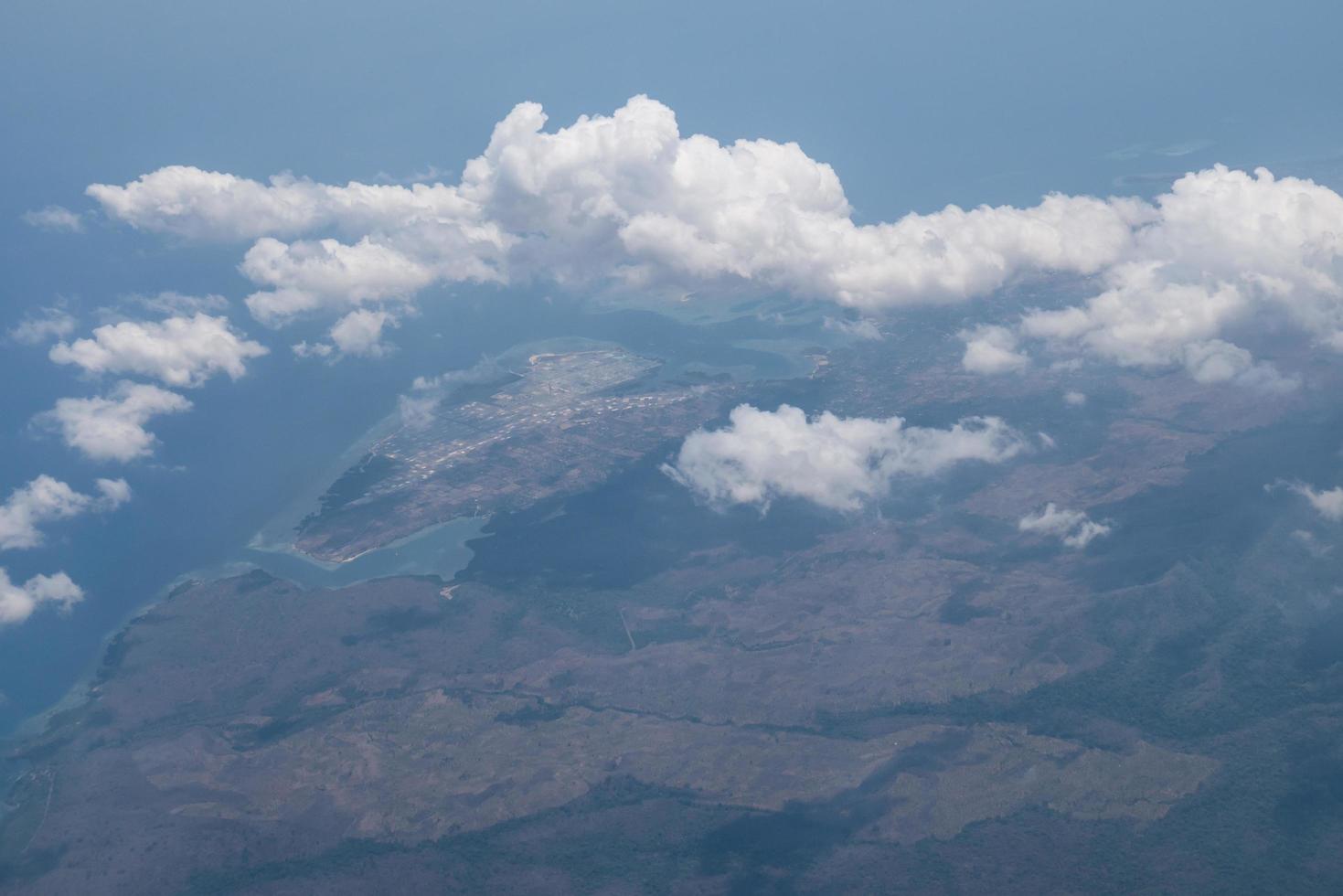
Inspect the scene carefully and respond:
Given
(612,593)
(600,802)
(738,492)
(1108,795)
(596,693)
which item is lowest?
(1108,795)

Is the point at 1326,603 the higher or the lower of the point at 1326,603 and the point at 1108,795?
the higher

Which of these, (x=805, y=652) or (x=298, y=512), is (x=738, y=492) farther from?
(x=298, y=512)

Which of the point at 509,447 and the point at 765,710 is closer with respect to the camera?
the point at 765,710

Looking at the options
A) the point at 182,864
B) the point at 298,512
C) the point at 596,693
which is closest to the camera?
the point at 182,864

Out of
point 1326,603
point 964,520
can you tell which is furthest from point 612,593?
point 1326,603

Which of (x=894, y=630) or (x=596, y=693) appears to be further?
(x=894, y=630)

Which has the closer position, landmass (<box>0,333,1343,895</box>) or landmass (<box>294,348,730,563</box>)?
landmass (<box>0,333,1343,895</box>)

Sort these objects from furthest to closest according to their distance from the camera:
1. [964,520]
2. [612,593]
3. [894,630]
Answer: [964,520] < [612,593] < [894,630]

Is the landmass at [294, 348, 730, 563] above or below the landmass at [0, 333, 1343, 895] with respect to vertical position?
above

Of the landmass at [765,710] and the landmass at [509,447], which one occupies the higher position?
the landmass at [509,447]

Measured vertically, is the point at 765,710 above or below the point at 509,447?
below

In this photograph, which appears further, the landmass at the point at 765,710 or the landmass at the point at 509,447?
the landmass at the point at 509,447
